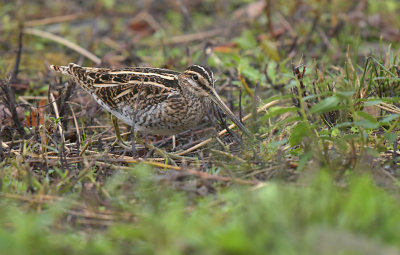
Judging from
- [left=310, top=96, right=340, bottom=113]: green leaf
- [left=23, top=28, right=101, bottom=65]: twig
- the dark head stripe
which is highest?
[left=23, top=28, right=101, bottom=65]: twig

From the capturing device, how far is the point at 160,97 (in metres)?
4.68

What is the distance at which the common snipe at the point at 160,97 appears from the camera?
4.62m

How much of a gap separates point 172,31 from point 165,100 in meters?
3.98

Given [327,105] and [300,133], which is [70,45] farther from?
[327,105]

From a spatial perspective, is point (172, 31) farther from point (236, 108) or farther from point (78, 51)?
point (236, 108)

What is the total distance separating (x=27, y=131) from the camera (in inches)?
198

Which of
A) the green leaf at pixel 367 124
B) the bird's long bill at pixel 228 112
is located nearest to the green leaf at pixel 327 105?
the green leaf at pixel 367 124

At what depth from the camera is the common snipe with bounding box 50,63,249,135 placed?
15.2ft

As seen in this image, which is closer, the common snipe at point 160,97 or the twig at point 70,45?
the common snipe at point 160,97

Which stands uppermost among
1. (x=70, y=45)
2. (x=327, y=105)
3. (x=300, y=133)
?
(x=70, y=45)

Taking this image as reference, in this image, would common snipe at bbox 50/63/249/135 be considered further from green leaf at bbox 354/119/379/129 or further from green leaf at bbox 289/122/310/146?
green leaf at bbox 354/119/379/129

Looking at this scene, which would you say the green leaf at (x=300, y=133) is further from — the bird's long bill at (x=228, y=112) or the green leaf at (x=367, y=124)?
the bird's long bill at (x=228, y=112)

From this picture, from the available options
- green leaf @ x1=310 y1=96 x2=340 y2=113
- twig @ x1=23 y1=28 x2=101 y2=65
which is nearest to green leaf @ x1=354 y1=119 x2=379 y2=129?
green leaf @ x1=310 y1=96 x2=340 y2=113

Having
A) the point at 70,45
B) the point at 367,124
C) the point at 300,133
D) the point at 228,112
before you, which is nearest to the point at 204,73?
the point at 228,112
